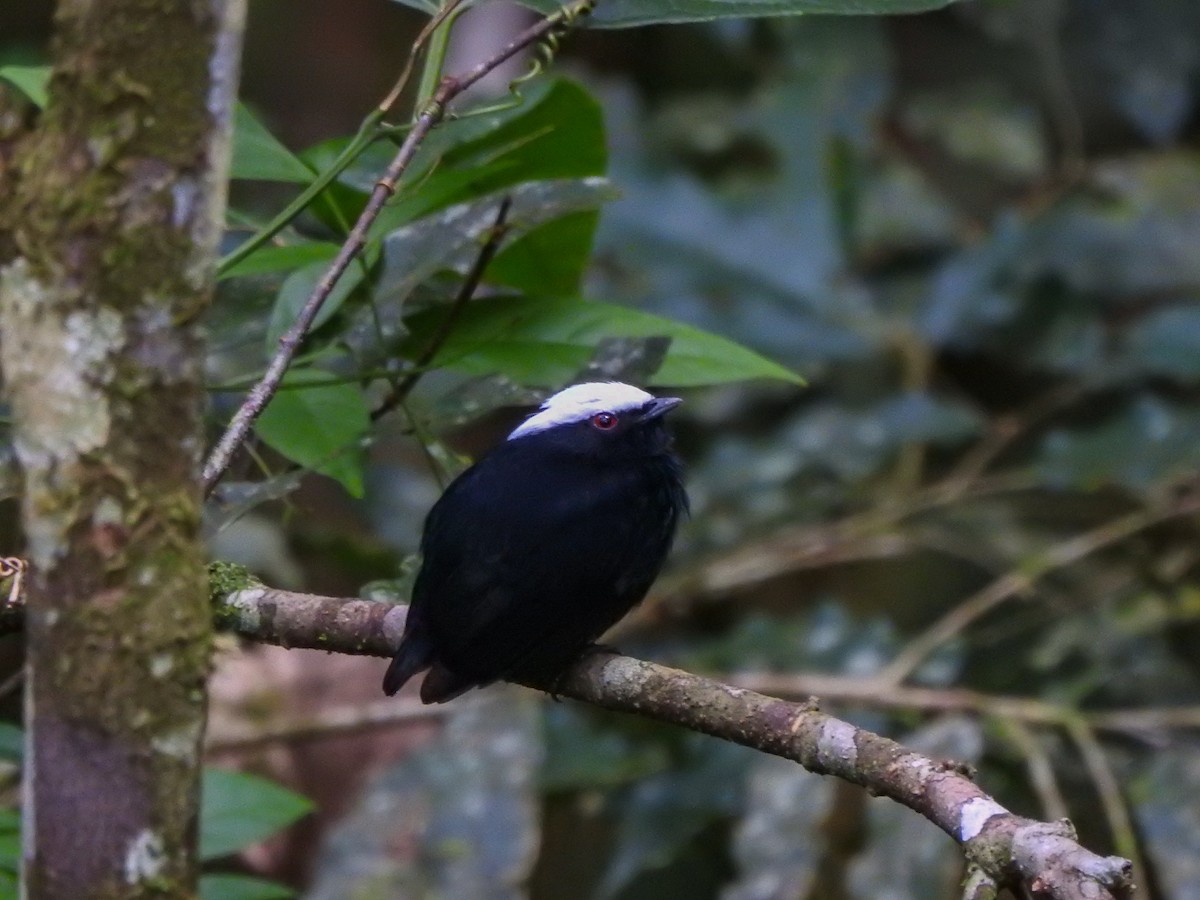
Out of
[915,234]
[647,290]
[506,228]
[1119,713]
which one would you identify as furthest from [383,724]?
[915,234]

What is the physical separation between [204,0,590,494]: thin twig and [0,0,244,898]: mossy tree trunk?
0.46 metres

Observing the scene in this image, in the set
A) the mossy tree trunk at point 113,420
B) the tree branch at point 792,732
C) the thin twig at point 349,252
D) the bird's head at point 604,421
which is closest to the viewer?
the mossy tree trunk at point 113,420

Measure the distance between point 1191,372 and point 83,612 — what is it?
9.63 ft

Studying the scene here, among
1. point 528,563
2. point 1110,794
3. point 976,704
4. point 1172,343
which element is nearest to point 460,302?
point 528,563

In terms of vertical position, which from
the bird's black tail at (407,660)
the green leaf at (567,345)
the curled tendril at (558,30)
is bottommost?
the bird's black tail at (407,660)

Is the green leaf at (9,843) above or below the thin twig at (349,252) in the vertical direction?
below

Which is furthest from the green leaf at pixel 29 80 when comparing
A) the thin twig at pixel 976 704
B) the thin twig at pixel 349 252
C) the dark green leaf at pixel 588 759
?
the dark green leaf at pixel 588 759

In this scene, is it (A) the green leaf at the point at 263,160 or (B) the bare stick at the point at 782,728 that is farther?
(A) the green leaf at the point at 263,160

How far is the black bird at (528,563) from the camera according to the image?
1.84 metres

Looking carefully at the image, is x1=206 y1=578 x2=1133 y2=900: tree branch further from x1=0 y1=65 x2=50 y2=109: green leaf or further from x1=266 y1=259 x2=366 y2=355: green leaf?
x1=0 y1=65 x2=50 y2=109: green leaf

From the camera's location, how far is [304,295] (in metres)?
1.84

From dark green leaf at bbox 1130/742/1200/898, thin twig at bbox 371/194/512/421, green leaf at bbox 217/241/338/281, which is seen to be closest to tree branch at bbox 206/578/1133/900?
thin twig at bbox 371/194/512/421

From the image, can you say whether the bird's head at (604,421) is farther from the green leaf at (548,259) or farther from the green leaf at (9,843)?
the green leaf at (9,843)

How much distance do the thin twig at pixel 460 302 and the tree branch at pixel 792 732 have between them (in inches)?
11.2
